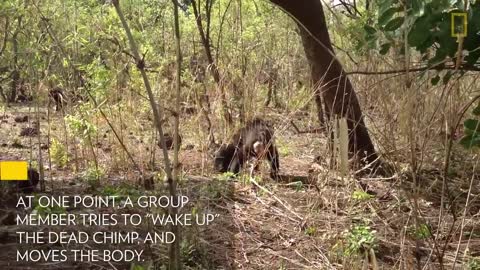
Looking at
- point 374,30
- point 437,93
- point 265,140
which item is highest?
point 374,30

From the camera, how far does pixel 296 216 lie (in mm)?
2912

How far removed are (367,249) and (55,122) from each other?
325cm

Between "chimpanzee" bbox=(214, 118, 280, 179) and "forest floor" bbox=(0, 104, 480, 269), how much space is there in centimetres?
9

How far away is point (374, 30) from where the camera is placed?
2.53 metres

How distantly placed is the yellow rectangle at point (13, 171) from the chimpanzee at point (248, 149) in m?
1.23

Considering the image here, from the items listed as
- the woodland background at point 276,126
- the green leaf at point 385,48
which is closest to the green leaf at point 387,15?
the woodland background at point 276,126

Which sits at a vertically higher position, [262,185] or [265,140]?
[265,140]

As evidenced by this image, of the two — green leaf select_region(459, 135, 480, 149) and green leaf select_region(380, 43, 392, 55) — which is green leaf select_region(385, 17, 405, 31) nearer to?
green leaf select_region(380, 43, 392, 55)

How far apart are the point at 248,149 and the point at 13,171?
4.58ft

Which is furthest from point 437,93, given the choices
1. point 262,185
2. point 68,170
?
point 68,170

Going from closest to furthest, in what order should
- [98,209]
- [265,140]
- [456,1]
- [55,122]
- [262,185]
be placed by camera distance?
[456,1], [98,209], [262,185], [265,140], [55,122]

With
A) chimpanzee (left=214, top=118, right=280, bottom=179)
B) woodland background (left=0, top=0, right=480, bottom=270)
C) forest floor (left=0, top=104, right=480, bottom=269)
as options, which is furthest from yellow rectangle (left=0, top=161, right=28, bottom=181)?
chimpanzee (left=214, top=118, right=280, bottom=179)

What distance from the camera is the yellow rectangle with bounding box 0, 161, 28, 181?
2935 millimetres

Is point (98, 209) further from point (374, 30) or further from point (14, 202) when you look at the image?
point (374, 30)
